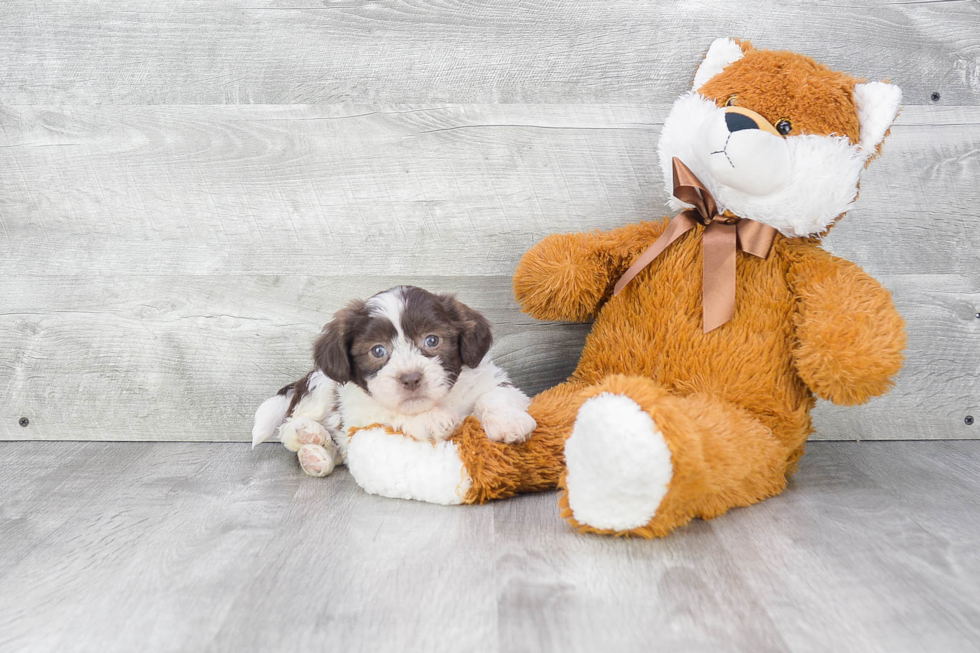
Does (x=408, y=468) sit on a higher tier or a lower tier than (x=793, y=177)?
lower

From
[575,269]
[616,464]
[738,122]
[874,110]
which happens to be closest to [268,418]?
[575,269]

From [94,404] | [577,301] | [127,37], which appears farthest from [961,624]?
[127,37]

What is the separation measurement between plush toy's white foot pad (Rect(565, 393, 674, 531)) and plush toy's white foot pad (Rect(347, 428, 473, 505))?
287 mm

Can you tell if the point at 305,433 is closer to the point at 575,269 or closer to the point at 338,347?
the point at 338,347

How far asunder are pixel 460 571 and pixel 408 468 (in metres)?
0.34

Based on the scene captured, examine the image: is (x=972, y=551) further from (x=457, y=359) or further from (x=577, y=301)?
(x=457, y=359)

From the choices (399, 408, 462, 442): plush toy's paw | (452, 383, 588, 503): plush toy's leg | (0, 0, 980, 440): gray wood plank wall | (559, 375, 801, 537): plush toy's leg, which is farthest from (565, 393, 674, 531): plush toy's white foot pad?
(0, 0, 980, 440): gray wood plank wall

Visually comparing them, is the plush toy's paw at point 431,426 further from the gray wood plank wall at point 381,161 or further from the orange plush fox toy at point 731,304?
the gray wood plank wall at point 381,161

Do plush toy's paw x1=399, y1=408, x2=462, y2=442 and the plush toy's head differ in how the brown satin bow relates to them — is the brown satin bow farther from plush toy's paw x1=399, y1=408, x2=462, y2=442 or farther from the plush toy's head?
plush toy's paw x1=399, y1=408, x2=462, y2=442

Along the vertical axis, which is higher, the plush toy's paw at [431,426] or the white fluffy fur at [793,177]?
the white fluffy fur at [793,177]

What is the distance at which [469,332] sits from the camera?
161 cm

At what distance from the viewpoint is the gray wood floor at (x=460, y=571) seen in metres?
1.04

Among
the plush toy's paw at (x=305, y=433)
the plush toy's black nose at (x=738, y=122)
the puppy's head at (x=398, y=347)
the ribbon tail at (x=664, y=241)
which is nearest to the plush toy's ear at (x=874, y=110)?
the plush toy's black nose at (x=738, y=122)

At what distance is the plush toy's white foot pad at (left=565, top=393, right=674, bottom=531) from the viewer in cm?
122
